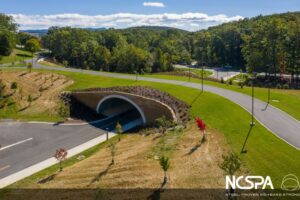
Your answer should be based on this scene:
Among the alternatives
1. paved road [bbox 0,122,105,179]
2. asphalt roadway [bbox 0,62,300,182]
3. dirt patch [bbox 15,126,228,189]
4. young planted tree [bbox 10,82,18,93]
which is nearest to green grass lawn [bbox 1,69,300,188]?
asphalt roadway [bbox 0,62,300,182]

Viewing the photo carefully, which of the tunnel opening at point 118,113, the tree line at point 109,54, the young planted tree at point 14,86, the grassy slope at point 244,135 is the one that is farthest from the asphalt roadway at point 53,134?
the tree line at point 109,54

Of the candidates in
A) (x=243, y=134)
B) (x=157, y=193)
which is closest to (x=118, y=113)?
(x=243, y=134)

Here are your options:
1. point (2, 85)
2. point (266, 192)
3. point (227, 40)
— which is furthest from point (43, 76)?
point (227, 40)

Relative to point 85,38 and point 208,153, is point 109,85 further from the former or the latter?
point 85,38

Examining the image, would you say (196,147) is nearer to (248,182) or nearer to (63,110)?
(248,182)

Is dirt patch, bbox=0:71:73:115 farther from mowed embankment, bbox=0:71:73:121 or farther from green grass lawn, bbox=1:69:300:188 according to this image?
A: green grass lawn, bbox=1:69:300:188

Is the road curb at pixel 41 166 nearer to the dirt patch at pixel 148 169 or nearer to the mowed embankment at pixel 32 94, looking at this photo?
the dirt patch at pixel 148 169
